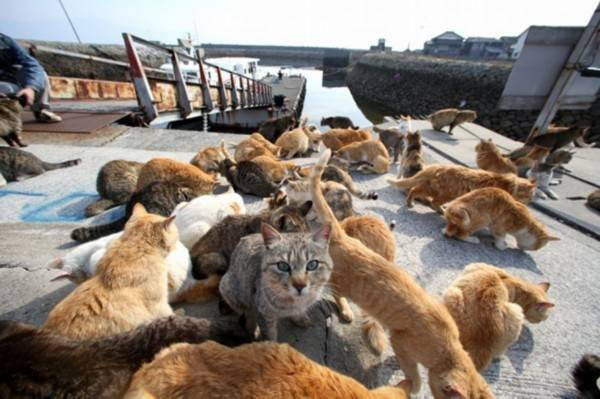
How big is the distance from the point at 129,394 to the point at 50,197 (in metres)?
3.72

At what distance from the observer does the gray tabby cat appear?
1.68 m

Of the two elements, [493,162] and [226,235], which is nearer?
[226,235]

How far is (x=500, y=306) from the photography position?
1.68 meters

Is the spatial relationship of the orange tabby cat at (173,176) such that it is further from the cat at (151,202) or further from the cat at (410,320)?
the cat at (410,320)

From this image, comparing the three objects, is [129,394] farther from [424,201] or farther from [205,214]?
[424,201]

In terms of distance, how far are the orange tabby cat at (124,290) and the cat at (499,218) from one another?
9.62 ft

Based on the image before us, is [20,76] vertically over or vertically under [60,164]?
over

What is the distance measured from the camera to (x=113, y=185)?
3.39m

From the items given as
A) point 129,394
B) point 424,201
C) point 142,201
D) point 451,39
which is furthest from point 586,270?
point 451,39

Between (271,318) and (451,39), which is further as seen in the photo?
(451,39)

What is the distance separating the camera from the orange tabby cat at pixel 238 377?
970 millimetres

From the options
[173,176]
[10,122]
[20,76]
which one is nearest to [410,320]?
[173,176]

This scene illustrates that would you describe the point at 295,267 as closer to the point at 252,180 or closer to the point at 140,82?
the point at 252,180

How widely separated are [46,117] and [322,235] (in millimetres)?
7571
